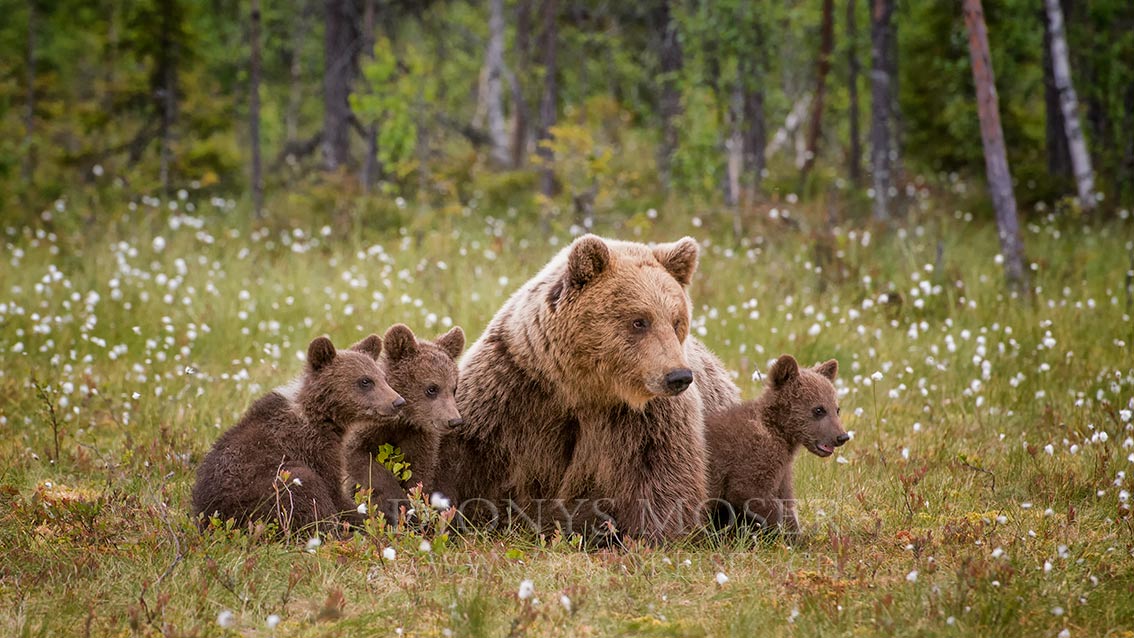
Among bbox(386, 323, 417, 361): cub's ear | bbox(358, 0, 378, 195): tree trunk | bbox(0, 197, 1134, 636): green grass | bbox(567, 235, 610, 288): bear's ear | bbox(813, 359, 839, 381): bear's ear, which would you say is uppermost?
bbox(358, 0, 378, 195): tree trunk

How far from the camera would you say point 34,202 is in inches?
680

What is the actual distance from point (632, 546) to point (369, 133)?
15125 mm

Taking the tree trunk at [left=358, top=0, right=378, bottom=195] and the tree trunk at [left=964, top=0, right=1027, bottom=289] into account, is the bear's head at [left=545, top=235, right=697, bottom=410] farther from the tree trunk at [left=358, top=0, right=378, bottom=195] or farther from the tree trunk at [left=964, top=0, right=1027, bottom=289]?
the tree trunk at [left=358, top=0, right=378, bottom=195]

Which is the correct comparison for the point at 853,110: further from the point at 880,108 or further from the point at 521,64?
the point at 521,64

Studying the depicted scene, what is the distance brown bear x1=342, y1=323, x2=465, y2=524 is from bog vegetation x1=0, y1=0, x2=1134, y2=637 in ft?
1.23

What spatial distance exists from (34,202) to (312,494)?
48.7 feet

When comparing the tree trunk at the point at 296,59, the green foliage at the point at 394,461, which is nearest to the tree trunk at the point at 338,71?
the tree trunk at the point at 296,59

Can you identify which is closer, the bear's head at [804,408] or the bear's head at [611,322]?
the bear's head at [611,322]

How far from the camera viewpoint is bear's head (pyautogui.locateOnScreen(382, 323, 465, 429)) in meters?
5.29

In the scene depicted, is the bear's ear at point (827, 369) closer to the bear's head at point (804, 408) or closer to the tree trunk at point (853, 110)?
the bear's head at point (804, 408)

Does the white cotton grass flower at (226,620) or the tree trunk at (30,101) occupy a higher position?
the tree trunk at (30,101)

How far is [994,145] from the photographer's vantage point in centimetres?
1188

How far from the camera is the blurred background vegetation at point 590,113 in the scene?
15.6 metres

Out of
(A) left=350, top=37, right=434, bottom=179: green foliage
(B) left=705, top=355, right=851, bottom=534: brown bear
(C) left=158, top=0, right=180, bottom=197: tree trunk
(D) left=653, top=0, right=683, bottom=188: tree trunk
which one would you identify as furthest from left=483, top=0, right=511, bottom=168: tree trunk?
(B) left=705, top=355, right=851, bottom=534: brown bear
